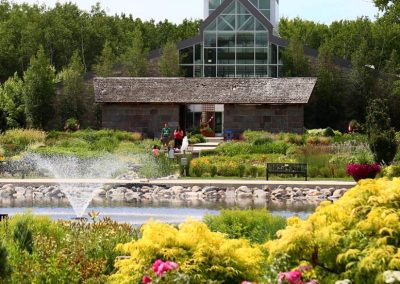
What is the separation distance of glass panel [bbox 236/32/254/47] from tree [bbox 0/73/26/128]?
45.0ft

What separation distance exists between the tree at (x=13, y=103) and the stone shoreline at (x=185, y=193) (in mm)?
25863

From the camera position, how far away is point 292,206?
24.8m

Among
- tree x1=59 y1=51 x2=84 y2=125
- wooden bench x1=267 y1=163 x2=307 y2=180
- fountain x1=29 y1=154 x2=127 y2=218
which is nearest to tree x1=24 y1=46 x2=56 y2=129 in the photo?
tree x1=59 y1=51 x2=84 y2=125

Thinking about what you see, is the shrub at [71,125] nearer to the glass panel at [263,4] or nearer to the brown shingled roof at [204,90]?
the brown shingled roof at [204,90]

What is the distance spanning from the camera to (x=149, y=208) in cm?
2391

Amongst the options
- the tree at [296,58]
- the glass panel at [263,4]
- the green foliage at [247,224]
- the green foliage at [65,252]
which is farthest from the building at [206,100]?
the green foliage at [65,252]

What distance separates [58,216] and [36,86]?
112ft

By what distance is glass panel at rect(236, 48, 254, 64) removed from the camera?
59.4 metres

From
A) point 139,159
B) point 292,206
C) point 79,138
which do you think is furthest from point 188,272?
point 79,138

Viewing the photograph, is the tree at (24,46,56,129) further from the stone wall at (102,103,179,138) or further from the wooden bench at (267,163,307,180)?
the wooden bench at (267,163,307,180)

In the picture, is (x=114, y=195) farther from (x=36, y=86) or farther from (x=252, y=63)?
(x=252, y=63)

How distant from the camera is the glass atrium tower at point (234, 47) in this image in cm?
5897

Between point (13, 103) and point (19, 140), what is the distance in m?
15.6

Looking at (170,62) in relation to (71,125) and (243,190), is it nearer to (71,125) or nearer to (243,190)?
(71,125)
